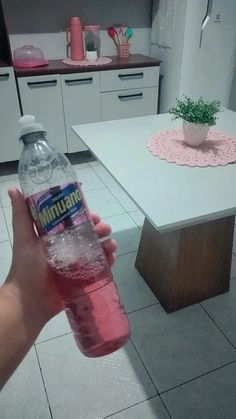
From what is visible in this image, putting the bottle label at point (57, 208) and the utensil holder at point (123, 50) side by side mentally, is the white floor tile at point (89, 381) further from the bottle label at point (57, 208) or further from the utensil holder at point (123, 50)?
the utensil holder at point (123, 50)

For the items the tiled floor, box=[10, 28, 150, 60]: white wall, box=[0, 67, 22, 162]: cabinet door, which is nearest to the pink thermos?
box=[10, 28, 150, 60]: white wall

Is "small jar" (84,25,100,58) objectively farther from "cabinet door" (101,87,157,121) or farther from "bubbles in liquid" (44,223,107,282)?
"bubbles in liquid" (44,223,107,282)

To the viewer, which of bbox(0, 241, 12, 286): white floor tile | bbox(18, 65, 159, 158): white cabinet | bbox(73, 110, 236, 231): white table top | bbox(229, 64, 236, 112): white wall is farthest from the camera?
bbox(229, 64, 236, 112): white wall

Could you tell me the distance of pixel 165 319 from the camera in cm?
142

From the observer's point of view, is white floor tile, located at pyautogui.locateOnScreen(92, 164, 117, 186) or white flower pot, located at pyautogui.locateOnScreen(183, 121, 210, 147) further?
white floor tile, located at pyautogui.locateOnScreen(92, 164, 117, 186)

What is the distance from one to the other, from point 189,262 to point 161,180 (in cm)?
47

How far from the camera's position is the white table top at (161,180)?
0.87m

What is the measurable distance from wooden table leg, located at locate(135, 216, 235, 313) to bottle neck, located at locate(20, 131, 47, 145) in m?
0.76

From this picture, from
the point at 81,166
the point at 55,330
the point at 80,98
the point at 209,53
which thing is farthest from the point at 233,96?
the point at 55,330

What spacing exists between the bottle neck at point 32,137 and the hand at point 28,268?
0.11 meters

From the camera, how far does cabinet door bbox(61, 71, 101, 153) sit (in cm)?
247

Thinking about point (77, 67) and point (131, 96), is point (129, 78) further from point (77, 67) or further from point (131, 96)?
point (77, 67)

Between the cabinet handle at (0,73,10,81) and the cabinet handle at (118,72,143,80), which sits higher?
the cabinet handle at (0,73,10,81)

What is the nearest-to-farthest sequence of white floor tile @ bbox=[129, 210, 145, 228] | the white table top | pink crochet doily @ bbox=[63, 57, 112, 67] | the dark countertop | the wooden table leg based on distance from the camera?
the white table top → the wooden table leg → white floor tile @ bbox=[129, 210, 145, 228] → the dark countertop → pink crochet doily @ bbox=[63, 57, 112, 67]
